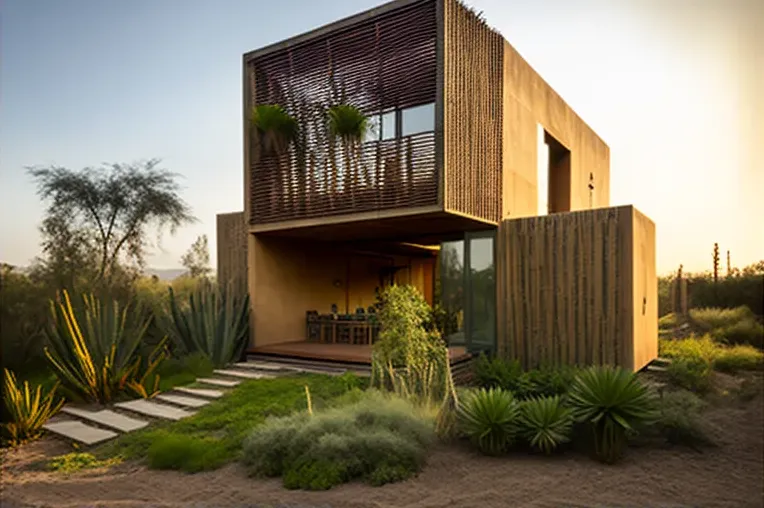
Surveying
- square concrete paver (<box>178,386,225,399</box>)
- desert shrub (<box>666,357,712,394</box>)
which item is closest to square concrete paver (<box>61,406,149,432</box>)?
square concrete paver (<box>178,386,225,399</box>)

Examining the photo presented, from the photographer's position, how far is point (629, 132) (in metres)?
8.98

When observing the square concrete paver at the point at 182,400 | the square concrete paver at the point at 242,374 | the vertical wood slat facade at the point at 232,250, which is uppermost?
the vertical wood slat facade at the point at 232,250

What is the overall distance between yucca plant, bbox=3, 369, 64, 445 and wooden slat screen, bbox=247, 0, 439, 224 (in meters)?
5.12

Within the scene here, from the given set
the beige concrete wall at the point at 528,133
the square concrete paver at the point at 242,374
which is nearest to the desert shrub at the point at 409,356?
the square concrete paver at the point at 242,374

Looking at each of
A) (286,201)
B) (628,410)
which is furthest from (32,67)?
(628,410)

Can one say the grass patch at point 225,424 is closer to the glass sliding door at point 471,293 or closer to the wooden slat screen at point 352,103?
the glass sliding door at point 471,293

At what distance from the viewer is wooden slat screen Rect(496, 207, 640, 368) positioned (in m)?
7.84

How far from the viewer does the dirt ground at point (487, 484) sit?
387 cm

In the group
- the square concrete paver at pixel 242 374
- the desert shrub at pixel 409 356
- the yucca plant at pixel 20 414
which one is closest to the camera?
the yucca plant at pixel 20 414

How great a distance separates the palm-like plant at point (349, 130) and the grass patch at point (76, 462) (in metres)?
5.58

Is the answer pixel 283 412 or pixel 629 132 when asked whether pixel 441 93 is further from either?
pixel 283 412

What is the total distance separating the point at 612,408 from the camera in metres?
4.80

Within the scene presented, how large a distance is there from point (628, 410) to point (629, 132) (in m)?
5.97

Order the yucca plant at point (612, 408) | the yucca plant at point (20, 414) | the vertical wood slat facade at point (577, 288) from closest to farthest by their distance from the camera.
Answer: the yucca plant at point (612, 408)
the yucca plant at point (20, 414)
the vertical wood slat facade at point (577, 288)
